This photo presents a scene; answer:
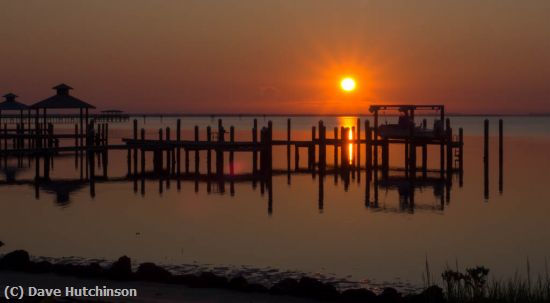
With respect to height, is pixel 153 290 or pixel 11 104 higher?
pixel 11 104

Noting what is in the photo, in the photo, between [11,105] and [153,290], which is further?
[11,105]

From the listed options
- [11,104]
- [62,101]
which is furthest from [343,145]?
[11,104]

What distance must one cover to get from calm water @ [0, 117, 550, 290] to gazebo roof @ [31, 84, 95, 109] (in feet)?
27.2

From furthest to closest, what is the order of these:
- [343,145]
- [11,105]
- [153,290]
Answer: [11,105] < [343,145] < [153,290]

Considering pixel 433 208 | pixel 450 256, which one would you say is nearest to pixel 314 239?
pixel 450 256

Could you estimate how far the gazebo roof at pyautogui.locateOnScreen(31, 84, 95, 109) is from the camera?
39.5m

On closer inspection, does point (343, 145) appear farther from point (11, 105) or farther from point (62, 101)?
point (11, 105)

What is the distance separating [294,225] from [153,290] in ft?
33.5

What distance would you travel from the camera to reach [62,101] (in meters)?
39.6

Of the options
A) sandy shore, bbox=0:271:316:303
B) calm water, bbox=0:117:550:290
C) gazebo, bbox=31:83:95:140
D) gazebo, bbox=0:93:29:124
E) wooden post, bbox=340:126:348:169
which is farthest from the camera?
gazebo, bbox=0:93:29:124

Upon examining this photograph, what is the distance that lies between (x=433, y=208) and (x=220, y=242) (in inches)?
371

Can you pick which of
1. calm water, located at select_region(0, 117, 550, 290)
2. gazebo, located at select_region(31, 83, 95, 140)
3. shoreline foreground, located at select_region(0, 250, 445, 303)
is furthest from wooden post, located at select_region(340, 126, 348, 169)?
shoreline foreground, located at select_region(0, 250, 445, 303)

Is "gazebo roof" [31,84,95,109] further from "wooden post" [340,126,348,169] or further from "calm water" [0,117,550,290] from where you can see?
"wooden post" [340,126,348,169]

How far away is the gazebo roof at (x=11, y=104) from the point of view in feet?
160
